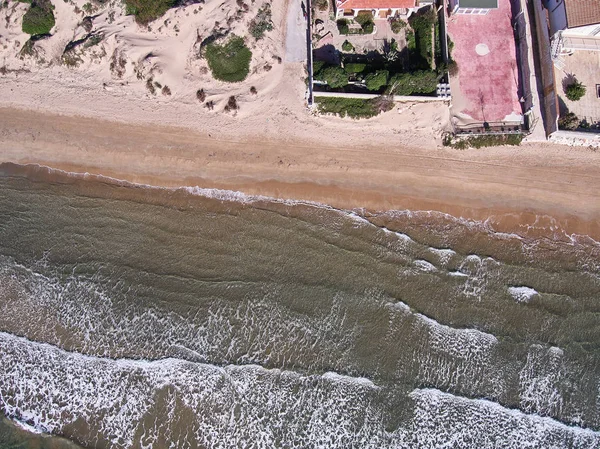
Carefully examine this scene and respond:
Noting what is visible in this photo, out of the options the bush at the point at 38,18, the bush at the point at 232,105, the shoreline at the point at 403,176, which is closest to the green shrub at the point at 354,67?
the shoreline at the point at 403,176

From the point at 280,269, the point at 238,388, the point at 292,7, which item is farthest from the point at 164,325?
the point at 292,7

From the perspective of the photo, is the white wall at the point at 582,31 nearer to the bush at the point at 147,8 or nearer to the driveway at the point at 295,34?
the driveway at the point at 295,34

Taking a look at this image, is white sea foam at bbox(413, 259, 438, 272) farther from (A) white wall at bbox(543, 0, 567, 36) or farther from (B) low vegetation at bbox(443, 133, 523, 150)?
(A) white wall at bbox(543, 0, 567, 36)

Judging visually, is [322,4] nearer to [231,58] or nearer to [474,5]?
[231,58]

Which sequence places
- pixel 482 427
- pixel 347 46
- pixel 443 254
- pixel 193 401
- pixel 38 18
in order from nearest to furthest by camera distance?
pixel 482 427 < pixel 193 401 < pixel 443 254 < pixel 347 46 < pixel 38 18

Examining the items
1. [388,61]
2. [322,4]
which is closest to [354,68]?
[388,61]
